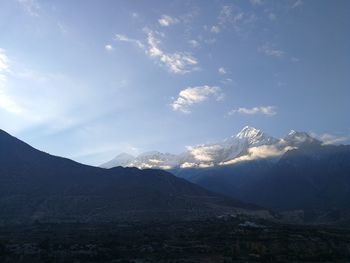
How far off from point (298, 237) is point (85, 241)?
3561 cm

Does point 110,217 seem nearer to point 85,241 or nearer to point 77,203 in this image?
point 77,203

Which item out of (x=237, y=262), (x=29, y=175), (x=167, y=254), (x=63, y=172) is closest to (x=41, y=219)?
(x=29, y=175)

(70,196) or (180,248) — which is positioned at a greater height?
(70,196)

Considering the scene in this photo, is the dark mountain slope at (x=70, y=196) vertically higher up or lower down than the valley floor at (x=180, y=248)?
higher up

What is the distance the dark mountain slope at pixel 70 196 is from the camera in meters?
145

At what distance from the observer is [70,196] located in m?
162

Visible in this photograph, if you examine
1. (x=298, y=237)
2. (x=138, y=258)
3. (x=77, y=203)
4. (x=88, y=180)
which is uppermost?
(x=88, y=180)

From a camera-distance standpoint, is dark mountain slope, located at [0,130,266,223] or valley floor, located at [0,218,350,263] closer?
valley floor, located at [0,218,350,263]

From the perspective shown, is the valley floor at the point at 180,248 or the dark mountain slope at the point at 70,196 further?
the dark mountain slope at the point at 70,196

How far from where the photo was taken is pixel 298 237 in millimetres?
85438

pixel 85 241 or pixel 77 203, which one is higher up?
pixel 77 203

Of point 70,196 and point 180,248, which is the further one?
point 70,196

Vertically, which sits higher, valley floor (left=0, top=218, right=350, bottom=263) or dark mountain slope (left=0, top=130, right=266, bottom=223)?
dark mountain slope (left=0, top=130, right=266, bottom=223)

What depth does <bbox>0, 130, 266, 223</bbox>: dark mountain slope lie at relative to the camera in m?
145
